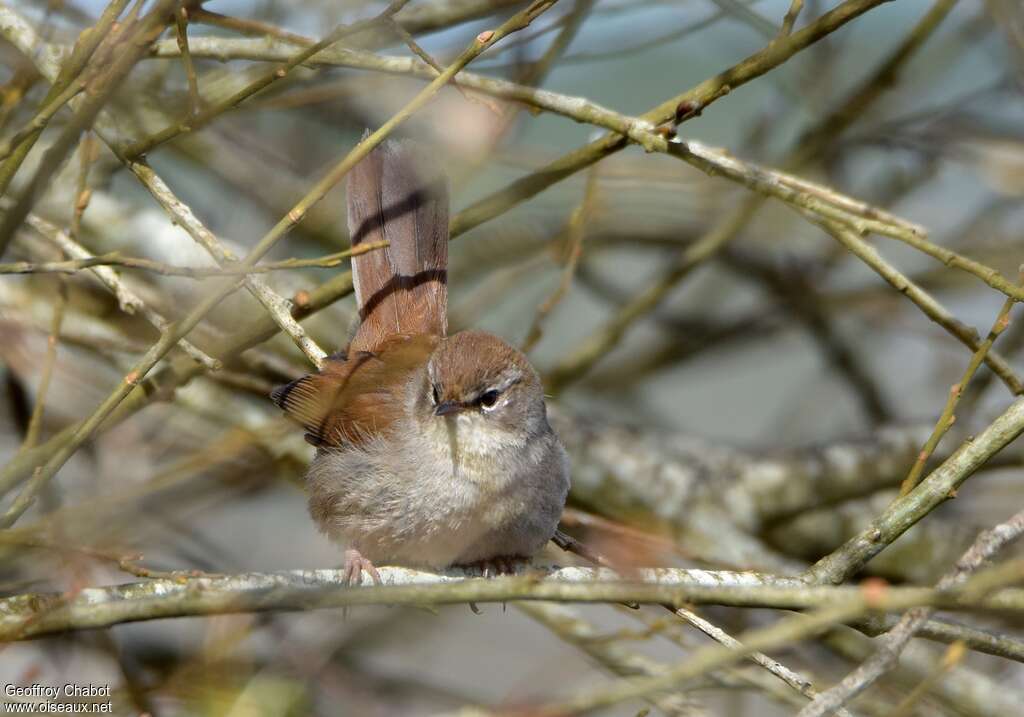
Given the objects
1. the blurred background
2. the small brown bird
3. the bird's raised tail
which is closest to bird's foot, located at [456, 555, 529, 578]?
the small brown bird

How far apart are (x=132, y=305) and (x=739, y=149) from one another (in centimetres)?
388

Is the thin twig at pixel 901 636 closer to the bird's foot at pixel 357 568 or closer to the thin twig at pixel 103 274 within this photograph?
the bird's foot at pixel 357 568

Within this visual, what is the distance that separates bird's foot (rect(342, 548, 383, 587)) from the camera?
3.14m

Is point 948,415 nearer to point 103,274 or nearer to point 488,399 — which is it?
point 488,399

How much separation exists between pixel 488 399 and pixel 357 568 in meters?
0.65

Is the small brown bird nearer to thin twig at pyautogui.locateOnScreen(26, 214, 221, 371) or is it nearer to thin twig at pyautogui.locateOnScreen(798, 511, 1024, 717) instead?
thin twig at pyautogui.locateOnScreen(26, 214, 221, 371)

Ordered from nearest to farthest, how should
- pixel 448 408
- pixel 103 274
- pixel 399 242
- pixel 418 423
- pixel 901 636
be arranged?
pixel 901 636
pixel 103 274
pixel 448 408
pixel 418 423
pixel 399 242

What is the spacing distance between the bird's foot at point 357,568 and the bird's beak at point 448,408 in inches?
19.1

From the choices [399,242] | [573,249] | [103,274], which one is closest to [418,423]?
[399,242]

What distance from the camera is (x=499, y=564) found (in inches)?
135

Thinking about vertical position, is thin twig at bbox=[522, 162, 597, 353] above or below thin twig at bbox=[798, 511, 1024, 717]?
above

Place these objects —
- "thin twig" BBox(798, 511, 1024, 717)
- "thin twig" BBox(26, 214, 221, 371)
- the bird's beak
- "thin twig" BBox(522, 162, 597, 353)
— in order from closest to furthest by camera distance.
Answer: "thin twig" BBox(798, 511, 1024, 717) < "thin twig" BBox(26, 214, 221, 371) < the bird's beak < "thin twig" BBox(522, 162, 597, 353)

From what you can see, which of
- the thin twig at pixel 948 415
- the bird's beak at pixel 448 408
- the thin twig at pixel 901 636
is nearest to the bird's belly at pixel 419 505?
the bird's beak at pixel 448 408

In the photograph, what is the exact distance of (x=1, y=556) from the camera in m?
2.60
